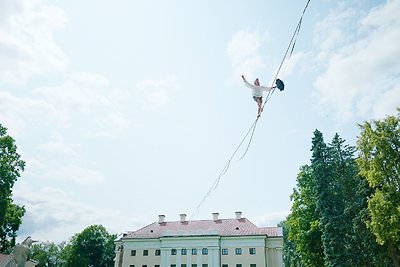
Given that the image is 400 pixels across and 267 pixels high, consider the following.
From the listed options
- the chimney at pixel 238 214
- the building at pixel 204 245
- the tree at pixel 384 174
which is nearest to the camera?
the tree at pixel 384 174

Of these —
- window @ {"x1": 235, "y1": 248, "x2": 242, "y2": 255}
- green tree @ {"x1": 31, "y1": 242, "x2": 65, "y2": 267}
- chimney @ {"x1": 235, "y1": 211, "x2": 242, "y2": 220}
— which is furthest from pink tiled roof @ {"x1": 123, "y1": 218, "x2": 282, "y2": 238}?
green tree @ {"x1": 31, "y1": 242, "x2": 65, "y2": 267}

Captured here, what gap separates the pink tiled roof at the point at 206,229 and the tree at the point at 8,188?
1609cm

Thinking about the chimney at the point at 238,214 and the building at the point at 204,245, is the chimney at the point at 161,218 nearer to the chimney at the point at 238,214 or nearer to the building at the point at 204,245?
the building at the point at 204,245

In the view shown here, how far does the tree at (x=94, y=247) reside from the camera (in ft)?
164

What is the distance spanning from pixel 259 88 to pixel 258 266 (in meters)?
33.9

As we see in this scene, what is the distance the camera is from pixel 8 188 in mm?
28109

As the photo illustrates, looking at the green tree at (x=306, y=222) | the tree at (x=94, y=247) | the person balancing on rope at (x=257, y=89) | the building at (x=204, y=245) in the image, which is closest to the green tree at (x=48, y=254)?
the tree at (x=94, y=247)

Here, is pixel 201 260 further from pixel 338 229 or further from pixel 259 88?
pixel 259 88

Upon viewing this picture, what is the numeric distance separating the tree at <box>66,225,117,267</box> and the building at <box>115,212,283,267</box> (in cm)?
752

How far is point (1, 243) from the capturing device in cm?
2994

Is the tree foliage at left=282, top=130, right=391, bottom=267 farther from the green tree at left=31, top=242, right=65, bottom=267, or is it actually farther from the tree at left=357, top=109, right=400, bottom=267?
the green tree at left=31, top=242, right=65, bottom=267

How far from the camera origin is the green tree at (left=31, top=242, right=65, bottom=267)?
65.4 meters

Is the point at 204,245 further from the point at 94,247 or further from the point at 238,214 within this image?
the point at 94,247

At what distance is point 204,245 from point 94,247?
18241mm
